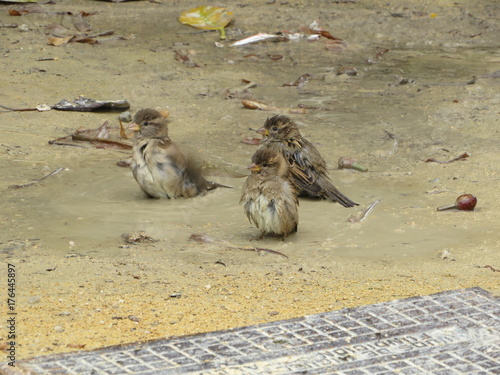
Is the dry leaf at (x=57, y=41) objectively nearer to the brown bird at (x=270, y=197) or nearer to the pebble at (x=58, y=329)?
the brown bird at (x=270, y=197)

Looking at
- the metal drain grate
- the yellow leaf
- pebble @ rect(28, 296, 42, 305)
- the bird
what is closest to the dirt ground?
pebble @ rect(28, 296, 42, 305)

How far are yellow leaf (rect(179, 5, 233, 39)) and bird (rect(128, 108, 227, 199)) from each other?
5.58 m

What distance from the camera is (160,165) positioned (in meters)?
7.67

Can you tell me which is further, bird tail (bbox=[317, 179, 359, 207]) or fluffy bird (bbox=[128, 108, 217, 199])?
fluffy bird (bbox=[128, 108, 217, 199])

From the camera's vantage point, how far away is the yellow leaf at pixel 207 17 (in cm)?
1341

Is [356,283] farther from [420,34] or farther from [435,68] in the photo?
[420,34]

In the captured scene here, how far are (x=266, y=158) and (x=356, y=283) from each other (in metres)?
1.42

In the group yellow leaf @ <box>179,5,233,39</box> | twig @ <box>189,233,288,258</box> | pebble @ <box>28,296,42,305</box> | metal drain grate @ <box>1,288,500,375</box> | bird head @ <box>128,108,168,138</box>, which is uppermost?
yellow leaf @ <box>179,5,233,39</box>

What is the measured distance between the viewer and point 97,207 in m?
7.16

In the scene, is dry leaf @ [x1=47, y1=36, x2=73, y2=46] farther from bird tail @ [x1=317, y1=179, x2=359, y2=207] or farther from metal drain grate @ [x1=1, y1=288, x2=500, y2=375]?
metal drain grate @ [x1=1, y1=288, x2=500, y2=375]

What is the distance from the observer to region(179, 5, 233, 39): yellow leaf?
13414 millimetres

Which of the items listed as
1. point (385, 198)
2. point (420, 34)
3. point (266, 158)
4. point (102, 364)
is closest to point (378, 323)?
point (102, 364)

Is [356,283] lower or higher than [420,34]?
lower

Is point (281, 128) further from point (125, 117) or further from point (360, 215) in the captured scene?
point (125, 117)
